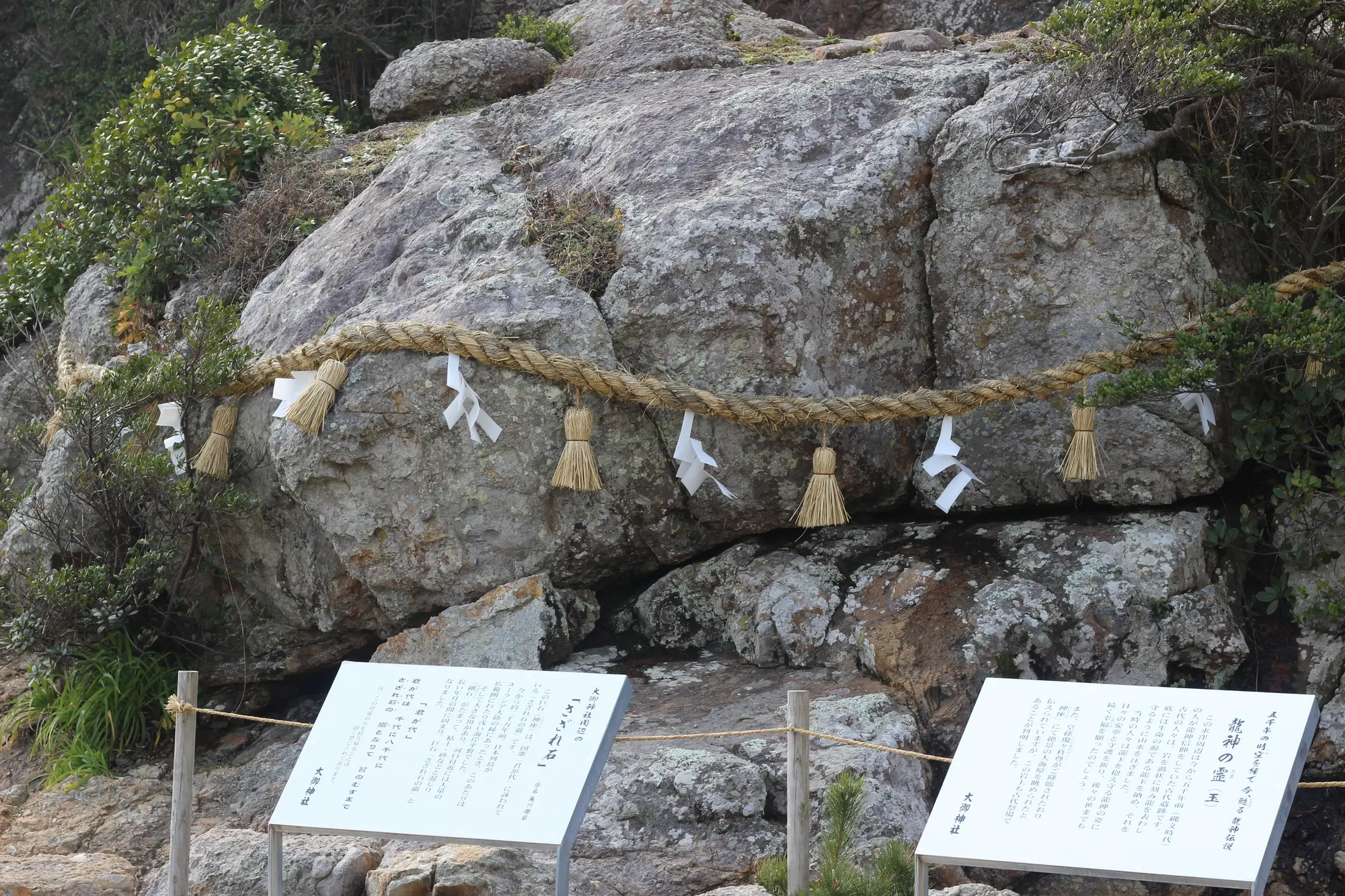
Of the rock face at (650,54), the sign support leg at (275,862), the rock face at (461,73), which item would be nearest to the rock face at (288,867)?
the sign support leg at (275,862)

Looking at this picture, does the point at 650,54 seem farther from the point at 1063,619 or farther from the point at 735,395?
the point at 1063,619

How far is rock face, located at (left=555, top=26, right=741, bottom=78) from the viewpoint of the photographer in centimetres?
606

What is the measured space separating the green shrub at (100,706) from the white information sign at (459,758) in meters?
1.75

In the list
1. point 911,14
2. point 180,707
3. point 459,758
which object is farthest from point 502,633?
point 911,14

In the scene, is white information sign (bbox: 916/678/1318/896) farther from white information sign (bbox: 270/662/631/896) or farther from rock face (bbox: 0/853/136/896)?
rock face (bbox: 0/853/136/896)

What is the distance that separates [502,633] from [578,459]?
0.65 m

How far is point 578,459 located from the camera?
4.25 m

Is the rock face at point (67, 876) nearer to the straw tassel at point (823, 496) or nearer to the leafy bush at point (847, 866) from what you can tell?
the leafy bush at point (847, 866)

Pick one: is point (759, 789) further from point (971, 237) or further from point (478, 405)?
point (971, 237)

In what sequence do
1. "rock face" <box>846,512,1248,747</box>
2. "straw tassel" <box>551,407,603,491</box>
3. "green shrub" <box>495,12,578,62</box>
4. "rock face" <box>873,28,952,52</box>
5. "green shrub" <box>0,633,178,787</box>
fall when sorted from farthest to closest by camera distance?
1. "green shrub" <box>495,12,578,62</box>
2. "rock face" <box>873,28,952,52</box>
3. "green shrub" <box>0,633,178,787</box>
4. "straw tassel" <box>551,407,603,491</box>
5. "rock face" <box>846,512,1248,747</box>

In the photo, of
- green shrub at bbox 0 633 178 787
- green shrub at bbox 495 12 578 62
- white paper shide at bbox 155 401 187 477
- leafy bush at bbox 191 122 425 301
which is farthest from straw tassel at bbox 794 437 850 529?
green shrub at bbox 495 12 578 62

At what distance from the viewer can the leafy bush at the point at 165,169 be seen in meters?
6.07

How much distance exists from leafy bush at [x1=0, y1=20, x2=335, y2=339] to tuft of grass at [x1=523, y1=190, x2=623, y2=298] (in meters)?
1.99

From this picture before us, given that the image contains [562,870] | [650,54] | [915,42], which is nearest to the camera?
[562,870]
